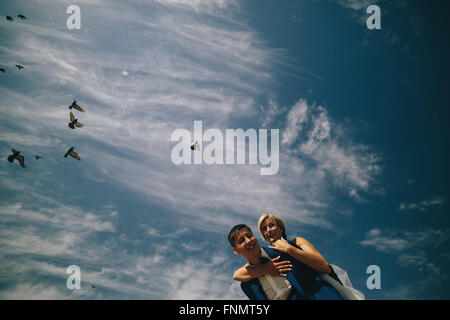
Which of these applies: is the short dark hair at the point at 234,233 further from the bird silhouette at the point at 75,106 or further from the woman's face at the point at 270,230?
the bird silhouette at the point at 75,106

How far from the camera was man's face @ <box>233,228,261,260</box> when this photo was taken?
21.0 ft

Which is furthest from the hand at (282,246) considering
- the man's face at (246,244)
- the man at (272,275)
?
the man's face at (246,244)

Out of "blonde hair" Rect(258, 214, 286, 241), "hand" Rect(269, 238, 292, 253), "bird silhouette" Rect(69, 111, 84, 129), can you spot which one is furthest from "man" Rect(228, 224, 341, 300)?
"bird silhouette" Rect(69, 111, 84, 129)

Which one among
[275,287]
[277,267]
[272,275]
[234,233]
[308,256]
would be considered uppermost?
[234,233]

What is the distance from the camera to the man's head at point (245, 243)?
6418 mm

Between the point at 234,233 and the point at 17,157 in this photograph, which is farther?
the point at 17,157

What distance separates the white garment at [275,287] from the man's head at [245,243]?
556 mm

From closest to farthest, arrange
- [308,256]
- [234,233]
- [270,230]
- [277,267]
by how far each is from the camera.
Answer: [308,256], [277,267], [234,233], [270,230]

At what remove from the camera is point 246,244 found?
21.0 ft

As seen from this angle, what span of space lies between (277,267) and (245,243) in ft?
3.45

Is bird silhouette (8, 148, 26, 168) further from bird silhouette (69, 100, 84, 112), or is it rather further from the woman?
the woman

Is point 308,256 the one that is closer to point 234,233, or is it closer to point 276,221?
point 276,221

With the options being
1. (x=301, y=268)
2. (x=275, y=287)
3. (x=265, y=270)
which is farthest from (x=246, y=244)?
(x=301, y=268)
